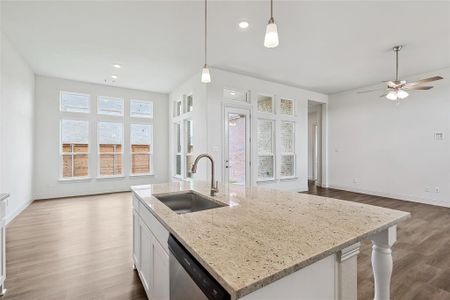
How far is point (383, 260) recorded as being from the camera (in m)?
1.30

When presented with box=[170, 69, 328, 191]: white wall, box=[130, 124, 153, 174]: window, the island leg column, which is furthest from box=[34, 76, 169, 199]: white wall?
the island leg column

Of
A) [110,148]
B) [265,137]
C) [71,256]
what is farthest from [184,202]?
[110,148]

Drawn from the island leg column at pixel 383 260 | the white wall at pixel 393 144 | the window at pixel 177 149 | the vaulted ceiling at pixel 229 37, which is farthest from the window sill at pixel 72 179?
the white wall at pixel 393 144

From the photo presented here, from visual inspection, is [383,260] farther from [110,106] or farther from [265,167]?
[110,106]

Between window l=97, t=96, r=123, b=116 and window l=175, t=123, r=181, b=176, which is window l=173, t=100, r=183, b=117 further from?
window l=97, t=96, r=123, b=116

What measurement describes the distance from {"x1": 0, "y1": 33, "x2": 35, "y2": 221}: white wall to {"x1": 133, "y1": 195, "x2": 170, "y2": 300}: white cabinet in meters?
3.26

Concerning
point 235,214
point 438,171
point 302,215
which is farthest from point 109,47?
point 438,171

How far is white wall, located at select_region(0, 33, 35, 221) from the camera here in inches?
143

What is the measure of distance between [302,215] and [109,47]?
4.22 m

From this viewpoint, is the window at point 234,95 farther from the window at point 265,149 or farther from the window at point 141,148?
the window at point 141,148

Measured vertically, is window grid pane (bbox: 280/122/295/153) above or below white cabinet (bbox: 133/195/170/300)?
above

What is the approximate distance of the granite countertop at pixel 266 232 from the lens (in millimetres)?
749

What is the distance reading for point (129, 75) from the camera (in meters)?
5.34

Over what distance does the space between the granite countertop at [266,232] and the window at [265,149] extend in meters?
4.04
